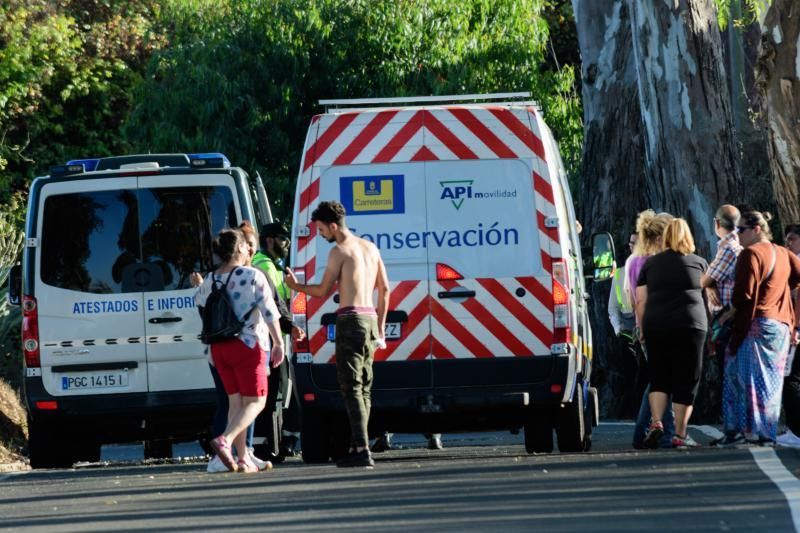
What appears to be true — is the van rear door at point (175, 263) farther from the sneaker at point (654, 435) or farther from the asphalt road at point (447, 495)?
the sneaker at point (654, 435)

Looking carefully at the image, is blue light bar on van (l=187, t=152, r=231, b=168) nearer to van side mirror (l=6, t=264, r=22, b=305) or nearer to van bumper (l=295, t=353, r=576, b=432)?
van side mirror (l=6, t=264, r=22, b=305)

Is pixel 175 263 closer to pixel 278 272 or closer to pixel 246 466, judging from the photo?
pixel 278 272

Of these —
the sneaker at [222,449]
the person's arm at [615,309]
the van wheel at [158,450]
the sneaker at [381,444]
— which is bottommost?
the van wheel at [158,450]

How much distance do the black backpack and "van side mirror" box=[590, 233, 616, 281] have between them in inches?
106

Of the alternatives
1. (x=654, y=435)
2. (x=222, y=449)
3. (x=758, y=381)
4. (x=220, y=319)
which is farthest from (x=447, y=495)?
(x=758, y=381)

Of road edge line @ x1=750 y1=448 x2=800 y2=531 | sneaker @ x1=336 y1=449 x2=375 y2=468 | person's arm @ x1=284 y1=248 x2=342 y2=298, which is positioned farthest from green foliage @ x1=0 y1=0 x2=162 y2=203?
road edge line @ x1=750 y1=448 x2=800 y2=531

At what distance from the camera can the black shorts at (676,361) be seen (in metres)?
13.7

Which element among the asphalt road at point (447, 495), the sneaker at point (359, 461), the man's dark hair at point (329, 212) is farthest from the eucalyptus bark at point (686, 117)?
the man's dark hair at point (329, 212)

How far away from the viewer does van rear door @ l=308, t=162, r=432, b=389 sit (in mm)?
12742

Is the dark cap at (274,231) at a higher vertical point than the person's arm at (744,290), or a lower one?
higher

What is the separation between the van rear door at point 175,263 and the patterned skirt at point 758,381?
3.76 m

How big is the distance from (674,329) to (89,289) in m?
4.14

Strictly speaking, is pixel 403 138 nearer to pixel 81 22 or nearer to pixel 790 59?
pixel 790 59

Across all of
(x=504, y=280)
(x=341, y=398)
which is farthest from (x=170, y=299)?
(x=504, y=280)
